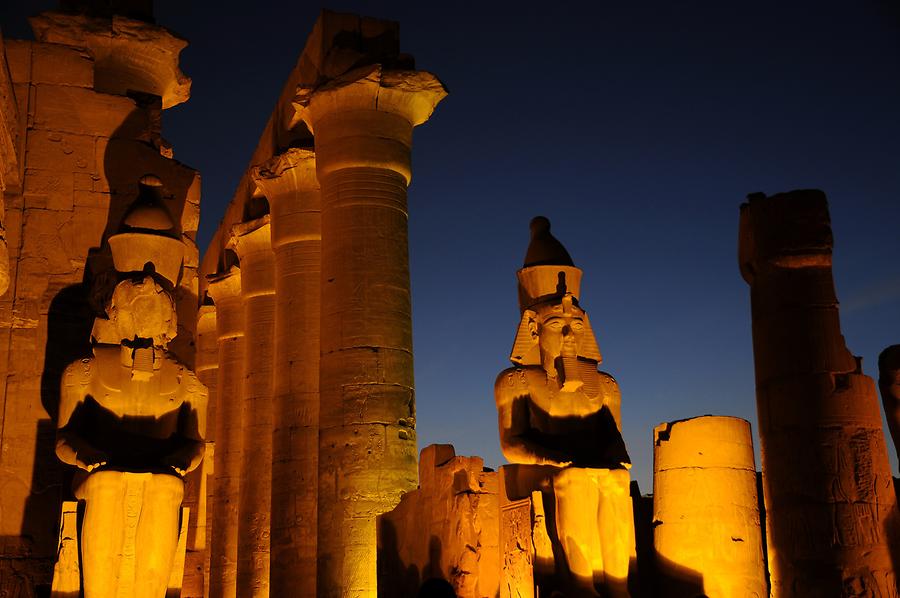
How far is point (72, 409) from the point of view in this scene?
934 cm

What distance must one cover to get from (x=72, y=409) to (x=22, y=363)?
190cm

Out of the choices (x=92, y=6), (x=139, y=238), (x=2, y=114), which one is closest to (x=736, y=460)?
(x=139, y=238)

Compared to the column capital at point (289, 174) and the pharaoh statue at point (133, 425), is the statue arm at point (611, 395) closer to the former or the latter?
the pharaoh statue at point (133, 425)

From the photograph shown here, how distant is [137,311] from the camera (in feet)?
31.5

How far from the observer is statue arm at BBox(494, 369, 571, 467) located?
866cm

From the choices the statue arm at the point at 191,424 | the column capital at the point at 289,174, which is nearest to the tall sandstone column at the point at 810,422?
the statue arm at the point at 191,424

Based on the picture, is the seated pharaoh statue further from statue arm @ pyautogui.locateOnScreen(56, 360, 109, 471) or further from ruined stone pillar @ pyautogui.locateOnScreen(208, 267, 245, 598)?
ruined stone pillar @ pyautogui.locateOnScreen(208, 267, 245, 598)

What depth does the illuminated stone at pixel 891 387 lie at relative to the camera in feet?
36.0

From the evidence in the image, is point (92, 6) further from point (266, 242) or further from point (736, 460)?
point (736, 460)

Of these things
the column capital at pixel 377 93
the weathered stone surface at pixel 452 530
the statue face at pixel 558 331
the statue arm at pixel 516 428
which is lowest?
the weathered stone surface at pixel 452 530

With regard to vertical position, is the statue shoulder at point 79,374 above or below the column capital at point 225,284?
below

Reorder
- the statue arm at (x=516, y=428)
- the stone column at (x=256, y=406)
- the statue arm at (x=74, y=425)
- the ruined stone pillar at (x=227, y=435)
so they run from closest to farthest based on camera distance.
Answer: the statue arm at (x=516, y=428) → the statue arm at (x=74, y=425) → the stone column at (x=256, y=406) → the ruined stone pillar at (x=227, y=435)

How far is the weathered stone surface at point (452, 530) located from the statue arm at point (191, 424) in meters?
2.03

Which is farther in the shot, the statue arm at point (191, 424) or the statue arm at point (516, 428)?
the statue arm at point (191, 424)
